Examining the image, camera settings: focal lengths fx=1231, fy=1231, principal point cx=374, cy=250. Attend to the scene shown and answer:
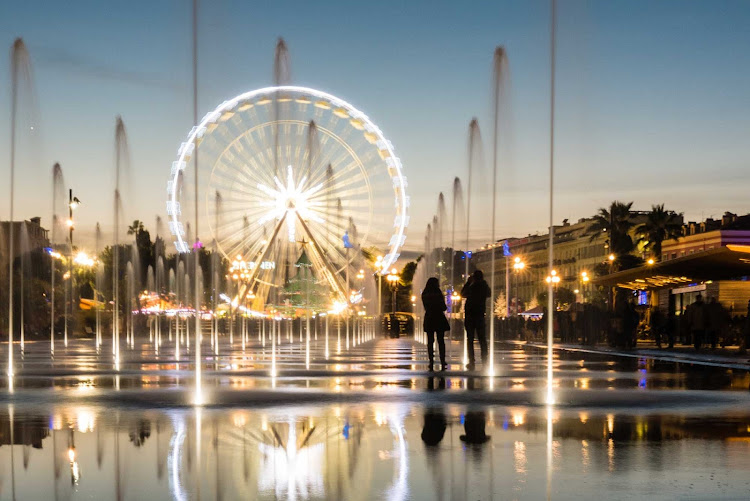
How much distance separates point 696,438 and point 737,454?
1.26 m

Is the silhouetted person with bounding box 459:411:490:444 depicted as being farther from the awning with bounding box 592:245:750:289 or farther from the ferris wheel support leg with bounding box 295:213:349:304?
the ferris wheel support leg with bounding box 295:213:349:304

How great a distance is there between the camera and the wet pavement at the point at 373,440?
836 cm

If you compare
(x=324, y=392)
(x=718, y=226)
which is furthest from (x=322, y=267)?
(x=718, y=226)

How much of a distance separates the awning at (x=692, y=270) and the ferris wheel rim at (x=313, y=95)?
A: 35.1ft

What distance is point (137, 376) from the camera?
22.5m

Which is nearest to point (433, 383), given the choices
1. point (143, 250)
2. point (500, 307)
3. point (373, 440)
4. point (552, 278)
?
point (373, 440)

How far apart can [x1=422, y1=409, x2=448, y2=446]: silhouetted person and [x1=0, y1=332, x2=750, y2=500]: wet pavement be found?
2cm

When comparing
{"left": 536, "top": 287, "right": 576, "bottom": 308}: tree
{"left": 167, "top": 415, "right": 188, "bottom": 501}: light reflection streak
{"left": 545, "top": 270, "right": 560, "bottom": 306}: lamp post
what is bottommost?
{"left": 536, "top": 287, "right": 576, "bottom": 308}: tree

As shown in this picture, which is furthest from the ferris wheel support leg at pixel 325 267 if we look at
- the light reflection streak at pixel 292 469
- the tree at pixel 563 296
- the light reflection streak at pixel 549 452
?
the tree at pixel 563 296

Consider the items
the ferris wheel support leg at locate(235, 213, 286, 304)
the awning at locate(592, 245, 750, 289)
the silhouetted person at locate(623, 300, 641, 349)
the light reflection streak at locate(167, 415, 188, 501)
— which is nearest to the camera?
the light reflection streak at locate(167, 415, 188, 501)

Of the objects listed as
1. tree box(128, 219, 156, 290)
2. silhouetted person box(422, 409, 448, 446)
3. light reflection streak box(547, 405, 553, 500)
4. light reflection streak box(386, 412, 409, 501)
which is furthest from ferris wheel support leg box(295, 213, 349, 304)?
tree box(128, 219, 156, 290)

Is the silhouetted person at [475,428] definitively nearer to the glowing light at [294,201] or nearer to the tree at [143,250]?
the glowing light at [294,201]

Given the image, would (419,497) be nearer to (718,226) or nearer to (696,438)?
(696,438)

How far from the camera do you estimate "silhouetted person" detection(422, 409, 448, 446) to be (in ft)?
36.6
